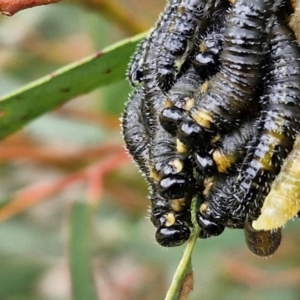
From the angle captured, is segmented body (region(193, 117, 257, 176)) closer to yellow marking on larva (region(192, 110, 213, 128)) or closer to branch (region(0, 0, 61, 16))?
yellow marking on larva (region(192, 110, 213, 128))

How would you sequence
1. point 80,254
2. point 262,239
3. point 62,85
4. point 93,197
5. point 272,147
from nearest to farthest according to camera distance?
point 272,147 → point 262,239 → point 62,85 → point 80,254 → point 93,197

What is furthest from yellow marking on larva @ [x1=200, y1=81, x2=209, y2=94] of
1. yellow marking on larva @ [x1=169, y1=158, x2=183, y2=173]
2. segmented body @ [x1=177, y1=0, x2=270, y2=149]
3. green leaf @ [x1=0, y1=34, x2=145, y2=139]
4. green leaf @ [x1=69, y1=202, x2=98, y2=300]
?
green leaf @ [x1=69, y1=202, x2=98, y2=300]

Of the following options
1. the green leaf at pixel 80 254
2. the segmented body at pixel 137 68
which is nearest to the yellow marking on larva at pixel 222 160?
the segmented body at pixel 137 68

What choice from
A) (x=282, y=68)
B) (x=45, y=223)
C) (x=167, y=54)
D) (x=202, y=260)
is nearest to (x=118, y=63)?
(x=167, y=54)

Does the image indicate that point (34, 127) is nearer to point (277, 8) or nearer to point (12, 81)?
point (12, 81)

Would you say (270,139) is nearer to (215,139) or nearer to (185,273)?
(215,139)

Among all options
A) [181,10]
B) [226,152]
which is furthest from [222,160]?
[181,10]
